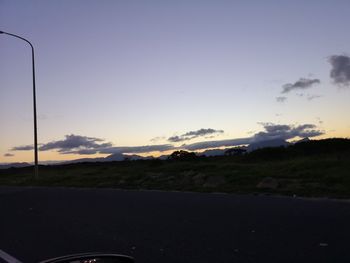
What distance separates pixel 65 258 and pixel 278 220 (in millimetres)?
8694

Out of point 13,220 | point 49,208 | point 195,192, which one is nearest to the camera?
point 13,220

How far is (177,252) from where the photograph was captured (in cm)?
848

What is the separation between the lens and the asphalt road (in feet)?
27.1

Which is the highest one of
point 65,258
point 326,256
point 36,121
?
point 36,121

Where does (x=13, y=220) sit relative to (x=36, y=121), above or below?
below

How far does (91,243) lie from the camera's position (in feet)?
31.5

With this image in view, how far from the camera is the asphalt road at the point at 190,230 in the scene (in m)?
8.25

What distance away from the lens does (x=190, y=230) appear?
10.5 metres

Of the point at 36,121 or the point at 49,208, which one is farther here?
the point at 36,121

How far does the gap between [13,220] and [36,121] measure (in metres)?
21.6

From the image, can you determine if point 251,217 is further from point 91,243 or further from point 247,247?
point 91,243

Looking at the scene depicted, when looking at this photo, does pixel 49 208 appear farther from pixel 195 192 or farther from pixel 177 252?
pixel 177 252

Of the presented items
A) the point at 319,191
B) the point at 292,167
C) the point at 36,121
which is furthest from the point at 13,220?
the point at 36,121

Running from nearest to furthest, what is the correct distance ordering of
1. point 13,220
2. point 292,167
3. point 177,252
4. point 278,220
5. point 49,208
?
point 177,252, point 278,220, point 13,220, point 49,208, point 292,167
